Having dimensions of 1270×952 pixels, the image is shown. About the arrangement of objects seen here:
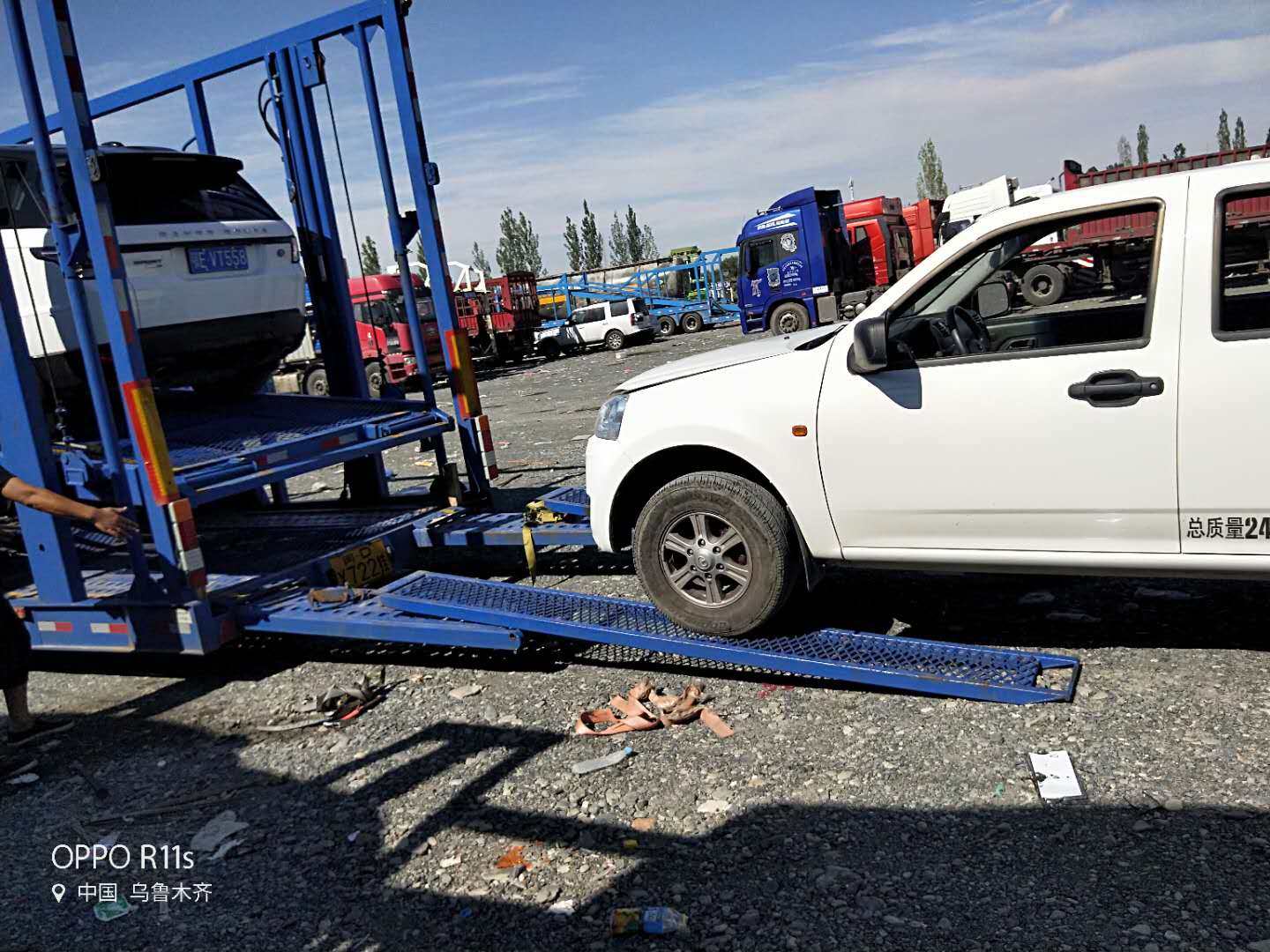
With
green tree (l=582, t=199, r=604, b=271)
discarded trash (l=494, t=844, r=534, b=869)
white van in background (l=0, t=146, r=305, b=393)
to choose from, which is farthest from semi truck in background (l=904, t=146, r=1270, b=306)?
green tree (l=582, t=199, r=604, b=271)

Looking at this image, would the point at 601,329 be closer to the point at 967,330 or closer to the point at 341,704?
the point at 341,704

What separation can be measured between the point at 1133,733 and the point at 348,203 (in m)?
5.92

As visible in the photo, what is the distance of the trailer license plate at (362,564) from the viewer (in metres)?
5.94

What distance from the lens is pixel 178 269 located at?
6309 millimetres

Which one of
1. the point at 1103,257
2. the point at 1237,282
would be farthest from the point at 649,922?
the point at 1103,257

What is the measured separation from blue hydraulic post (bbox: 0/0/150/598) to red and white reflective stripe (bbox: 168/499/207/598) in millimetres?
214

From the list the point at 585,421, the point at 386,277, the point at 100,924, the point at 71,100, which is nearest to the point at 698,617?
the point at 100,924

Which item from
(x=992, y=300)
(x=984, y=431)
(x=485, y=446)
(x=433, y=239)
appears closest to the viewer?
(x=984, y=431)

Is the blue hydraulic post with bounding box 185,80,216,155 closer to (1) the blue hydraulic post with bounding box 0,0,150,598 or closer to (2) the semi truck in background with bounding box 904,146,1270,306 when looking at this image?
(1) the blue hydraulic post with bounding box 0,0,150,598

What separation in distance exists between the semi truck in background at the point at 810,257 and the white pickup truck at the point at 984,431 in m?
20.0

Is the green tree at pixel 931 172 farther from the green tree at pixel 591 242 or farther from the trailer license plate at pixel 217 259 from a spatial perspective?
the trailer license plate at pixel 217 259

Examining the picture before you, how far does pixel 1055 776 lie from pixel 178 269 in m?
5.49

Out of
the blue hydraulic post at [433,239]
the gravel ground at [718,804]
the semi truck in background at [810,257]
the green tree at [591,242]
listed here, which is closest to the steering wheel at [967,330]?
the gravel ground at [718,804]

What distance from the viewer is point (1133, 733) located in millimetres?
3811
